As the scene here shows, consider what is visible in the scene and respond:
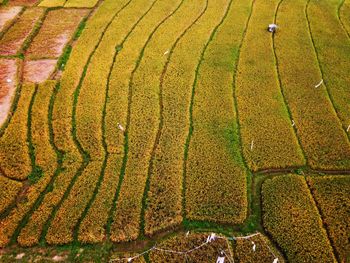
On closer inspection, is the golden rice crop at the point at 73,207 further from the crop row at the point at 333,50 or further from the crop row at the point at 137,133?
the crop row at the point at 333,50

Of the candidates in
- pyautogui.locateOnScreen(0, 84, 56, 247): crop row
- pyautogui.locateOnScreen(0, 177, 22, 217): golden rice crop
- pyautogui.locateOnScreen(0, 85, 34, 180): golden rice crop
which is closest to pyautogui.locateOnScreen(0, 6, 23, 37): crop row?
pyautogui.locateOnScreen(0, 85, 34, 180): golden rice crop

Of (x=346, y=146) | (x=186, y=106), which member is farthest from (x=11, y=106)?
(x=346, y=146)

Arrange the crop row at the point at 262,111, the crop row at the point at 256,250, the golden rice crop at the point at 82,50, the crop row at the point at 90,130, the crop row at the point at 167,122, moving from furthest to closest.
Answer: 1. the golden rice crop at the point at 82,50
2. the crop row at the point at 262,111
3. the crop row at the point at 167,122
4. the crop row at the point at 90,130
5. the crop row at the point at 256,250

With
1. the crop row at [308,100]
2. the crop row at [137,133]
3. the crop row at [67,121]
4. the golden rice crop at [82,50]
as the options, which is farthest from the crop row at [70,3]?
the crop row at [308,100]

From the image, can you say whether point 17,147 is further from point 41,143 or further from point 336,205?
point 336,205

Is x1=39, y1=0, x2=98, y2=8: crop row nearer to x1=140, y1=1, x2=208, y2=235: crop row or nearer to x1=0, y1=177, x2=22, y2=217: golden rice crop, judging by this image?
x1=140, y1=1, x2=208, y2=235: crop row

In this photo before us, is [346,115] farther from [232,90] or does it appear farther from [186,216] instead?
[186,216]
